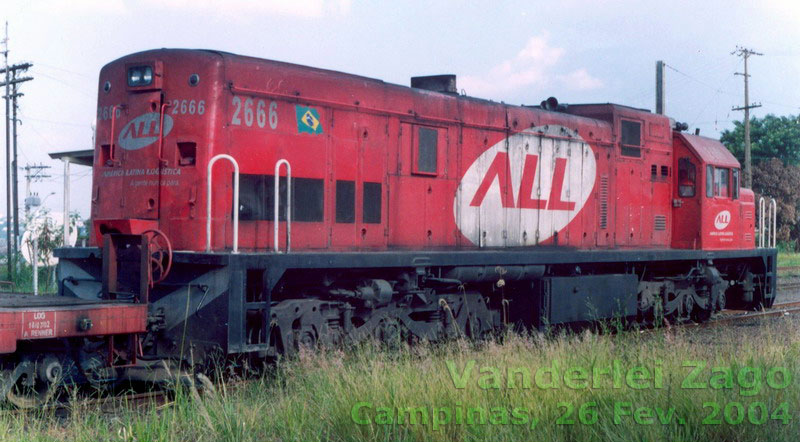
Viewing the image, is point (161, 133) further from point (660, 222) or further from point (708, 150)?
point (708, 150)

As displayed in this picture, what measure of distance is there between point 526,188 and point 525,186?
1.4 inches

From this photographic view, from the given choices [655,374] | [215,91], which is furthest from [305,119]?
[655,374]

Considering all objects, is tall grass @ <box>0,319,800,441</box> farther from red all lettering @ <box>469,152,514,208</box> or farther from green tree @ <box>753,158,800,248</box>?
green tree @ <box>753,158,800,248</box>

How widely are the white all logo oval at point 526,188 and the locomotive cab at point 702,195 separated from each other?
8.21 feet

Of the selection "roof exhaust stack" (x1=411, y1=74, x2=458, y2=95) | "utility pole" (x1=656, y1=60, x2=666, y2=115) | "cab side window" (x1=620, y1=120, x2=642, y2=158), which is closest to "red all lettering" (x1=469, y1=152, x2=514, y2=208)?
"roof exhaust stack" (x1=411, y1=74, x2=458, y2=95)

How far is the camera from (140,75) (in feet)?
27.2

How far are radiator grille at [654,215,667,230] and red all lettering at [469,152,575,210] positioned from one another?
2.45 m

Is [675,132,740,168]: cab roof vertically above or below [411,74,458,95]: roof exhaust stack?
below

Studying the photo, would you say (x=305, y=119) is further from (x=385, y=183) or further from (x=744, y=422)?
(x=744, y=422)

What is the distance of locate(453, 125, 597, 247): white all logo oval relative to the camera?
10.5 meters

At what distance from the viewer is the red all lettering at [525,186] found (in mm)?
10633

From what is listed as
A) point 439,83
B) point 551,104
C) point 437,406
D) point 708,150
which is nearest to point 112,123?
point 439,83

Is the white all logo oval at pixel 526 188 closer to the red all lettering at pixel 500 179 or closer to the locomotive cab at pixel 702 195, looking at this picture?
the red all lettering at pixel 500 179

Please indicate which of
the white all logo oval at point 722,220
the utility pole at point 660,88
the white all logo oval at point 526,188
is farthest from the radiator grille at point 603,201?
the utility pole at point 660,88
